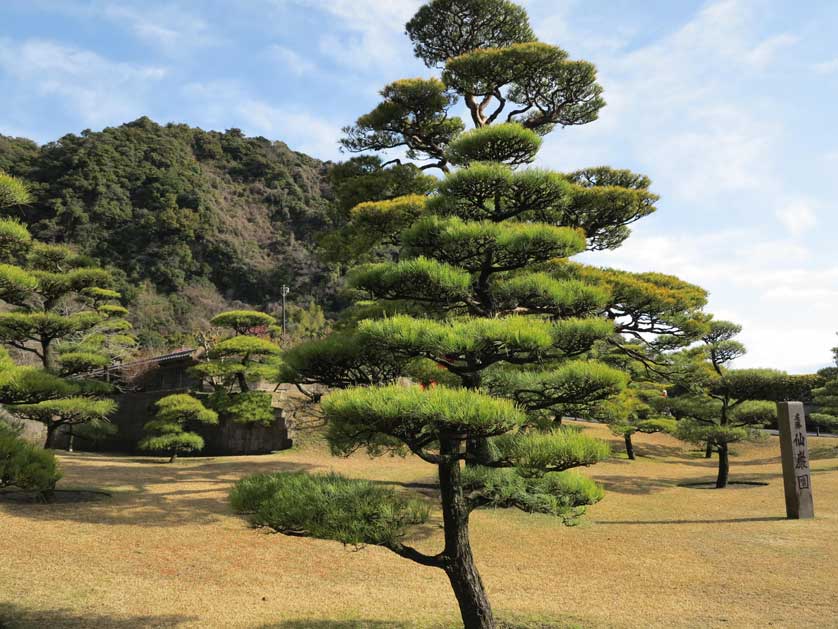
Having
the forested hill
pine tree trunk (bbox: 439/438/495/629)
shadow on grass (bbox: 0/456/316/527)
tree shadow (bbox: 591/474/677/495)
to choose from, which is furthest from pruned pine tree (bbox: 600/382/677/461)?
the forested hill

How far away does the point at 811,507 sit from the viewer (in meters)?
8.93

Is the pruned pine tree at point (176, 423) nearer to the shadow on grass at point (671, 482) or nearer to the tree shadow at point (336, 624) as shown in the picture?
the shadow on grass at point (671, 482)

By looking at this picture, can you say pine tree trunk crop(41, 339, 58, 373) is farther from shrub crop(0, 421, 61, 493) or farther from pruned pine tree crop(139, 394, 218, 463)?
shrub crop(0, 421, 61, 493)

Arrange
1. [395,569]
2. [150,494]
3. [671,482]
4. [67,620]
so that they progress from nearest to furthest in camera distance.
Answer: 1. [67,620]
2. [395,569]
3. [150,494]
4. [671,482]

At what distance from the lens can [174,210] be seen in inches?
1607

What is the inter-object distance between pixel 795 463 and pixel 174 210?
41368 millimetres

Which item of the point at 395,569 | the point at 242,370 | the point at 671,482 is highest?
the point at 242,370

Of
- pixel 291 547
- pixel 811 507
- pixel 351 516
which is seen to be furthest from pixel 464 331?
pixel 811 507

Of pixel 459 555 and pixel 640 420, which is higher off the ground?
pixel 640 420

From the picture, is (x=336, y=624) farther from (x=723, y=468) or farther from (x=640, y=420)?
(x=640, y=420)

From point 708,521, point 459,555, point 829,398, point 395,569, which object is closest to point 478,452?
point 459,555

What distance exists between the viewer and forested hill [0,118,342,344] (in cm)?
3800

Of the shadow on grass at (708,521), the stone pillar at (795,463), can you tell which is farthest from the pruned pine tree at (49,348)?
the stone pillar at (795,463)

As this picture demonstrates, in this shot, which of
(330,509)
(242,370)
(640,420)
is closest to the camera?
(330,509)
